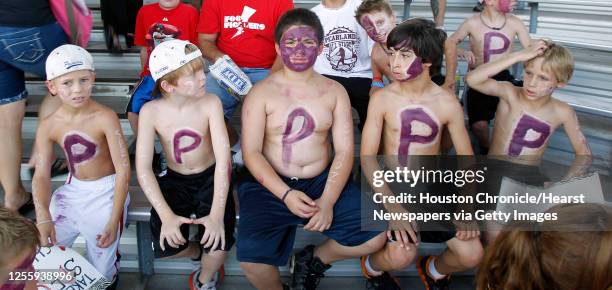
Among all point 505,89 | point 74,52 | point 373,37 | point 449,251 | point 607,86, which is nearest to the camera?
point 74,52

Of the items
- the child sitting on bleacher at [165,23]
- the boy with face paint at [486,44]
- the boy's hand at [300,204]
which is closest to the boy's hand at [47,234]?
the child sitting on bleacher at [165,23]

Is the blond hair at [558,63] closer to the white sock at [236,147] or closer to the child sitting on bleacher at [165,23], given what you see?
the white sock at [236,147]

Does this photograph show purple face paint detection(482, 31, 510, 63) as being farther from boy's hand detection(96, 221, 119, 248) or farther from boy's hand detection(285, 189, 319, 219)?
boy's hand detection(96, 221, 119, 248)

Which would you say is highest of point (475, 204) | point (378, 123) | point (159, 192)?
point (378, 123)

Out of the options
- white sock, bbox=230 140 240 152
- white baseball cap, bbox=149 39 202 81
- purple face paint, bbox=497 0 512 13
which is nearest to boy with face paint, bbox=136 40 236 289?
white baseball cap, bbox=149 39 202 81

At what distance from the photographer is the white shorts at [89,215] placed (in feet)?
7.68

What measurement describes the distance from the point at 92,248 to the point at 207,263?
0.51 meters

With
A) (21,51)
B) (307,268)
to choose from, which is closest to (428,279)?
(307,268)

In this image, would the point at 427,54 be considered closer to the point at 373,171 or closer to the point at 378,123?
the point at 378,123

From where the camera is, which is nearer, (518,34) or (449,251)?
(449,251)

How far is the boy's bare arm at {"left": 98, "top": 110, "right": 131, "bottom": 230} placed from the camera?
91.4 inches

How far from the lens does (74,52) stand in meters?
2.24

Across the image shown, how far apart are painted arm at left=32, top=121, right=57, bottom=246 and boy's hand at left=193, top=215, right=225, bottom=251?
2.10ft

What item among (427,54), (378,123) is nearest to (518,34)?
(427,54)
